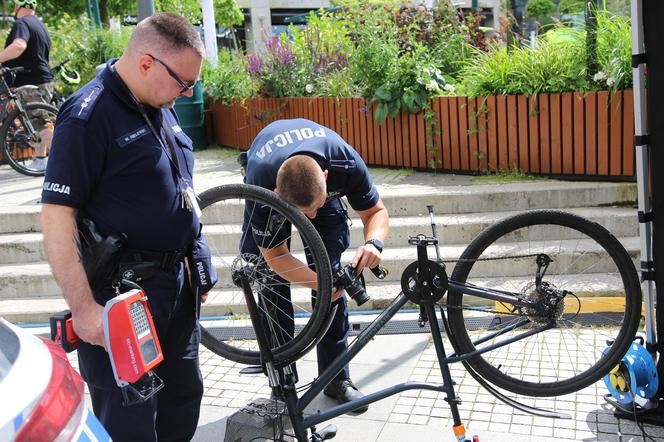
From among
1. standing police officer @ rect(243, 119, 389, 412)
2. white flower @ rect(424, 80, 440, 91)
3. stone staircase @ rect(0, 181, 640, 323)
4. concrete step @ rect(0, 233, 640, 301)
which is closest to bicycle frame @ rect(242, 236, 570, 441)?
standing police officer @ rect(243, 119, 389, 412)

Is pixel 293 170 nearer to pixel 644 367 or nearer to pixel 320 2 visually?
pixel 644 367

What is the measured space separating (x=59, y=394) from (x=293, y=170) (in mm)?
1528

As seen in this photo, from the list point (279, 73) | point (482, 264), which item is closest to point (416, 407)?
point (482, 264)

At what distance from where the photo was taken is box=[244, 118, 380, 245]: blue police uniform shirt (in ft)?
11.0

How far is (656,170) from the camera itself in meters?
3.29

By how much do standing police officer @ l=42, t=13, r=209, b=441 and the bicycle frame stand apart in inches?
21.7

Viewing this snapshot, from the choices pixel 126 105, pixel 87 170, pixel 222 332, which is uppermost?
pixel 126 105

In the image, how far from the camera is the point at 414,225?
6160 millimetres

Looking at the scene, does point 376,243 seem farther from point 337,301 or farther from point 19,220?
point 19,220

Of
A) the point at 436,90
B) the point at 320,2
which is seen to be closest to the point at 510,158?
the point at 436,90

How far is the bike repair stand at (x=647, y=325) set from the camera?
329cm

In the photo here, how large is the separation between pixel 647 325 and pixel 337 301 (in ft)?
5.33

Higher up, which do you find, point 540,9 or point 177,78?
point 540,9

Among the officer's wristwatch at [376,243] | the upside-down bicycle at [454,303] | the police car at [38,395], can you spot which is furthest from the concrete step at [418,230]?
the police car at [38,395]
